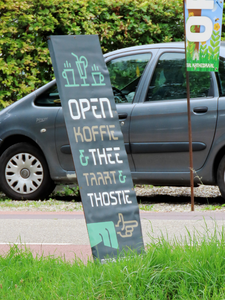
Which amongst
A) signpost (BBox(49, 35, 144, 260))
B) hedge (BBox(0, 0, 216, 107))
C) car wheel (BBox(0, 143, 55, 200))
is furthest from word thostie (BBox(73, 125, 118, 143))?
hedge (BBox(0, 0, 216, 107))

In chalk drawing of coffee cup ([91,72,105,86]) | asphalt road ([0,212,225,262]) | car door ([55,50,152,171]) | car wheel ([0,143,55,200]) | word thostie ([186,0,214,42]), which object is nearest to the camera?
chalk drawing of coffee cup ([91,72,105,86])

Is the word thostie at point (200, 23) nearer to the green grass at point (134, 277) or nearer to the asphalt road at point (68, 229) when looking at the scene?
the asphalt road at point (68, 229)

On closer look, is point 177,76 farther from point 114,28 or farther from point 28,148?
point 114,28

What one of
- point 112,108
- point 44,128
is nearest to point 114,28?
point 44,128

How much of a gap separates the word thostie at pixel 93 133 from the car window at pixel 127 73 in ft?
9.27

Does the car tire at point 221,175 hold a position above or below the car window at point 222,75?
below

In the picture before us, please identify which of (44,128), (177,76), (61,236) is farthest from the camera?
(44,128)

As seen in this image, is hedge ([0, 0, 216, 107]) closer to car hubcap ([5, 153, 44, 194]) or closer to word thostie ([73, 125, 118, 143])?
car hubcap ([5, 153, 44, 194])

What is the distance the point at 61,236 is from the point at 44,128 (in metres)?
2.12

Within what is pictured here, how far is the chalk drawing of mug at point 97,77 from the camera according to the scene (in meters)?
3.15

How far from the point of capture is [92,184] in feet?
9.96

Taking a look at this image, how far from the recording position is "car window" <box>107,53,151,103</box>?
595 cm

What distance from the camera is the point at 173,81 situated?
225 inches

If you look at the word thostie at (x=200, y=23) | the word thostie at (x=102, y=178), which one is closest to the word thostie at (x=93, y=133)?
the word thostie at (x=102, y=178)
